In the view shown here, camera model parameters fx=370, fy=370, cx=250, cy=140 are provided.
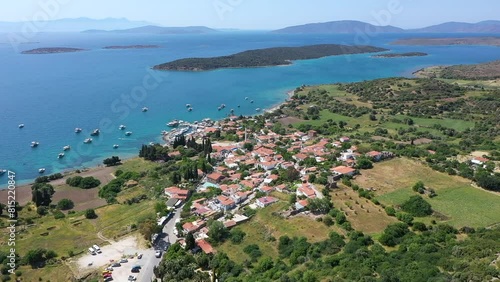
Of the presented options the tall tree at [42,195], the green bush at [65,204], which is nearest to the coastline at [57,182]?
the tall tree at [42,195]

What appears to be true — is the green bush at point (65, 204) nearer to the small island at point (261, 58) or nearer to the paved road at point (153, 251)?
the paved road at point (153, 251)

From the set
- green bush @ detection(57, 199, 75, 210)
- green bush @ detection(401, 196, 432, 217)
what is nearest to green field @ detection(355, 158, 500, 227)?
green bush @ detection(401, 196, 432, 217)

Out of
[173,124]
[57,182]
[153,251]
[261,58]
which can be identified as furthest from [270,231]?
[261,58]

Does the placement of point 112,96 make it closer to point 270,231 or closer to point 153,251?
point 153,251

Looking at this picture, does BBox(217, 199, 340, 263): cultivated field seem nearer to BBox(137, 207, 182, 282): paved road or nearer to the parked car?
the parked car

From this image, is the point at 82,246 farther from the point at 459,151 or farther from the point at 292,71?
the point at 292,71

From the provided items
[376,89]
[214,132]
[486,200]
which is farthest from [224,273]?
[376,89]
